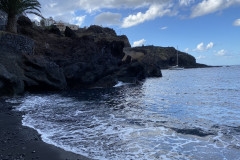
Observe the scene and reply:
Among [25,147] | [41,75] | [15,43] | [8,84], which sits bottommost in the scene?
[25,147]

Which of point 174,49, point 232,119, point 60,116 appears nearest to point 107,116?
point 60,116

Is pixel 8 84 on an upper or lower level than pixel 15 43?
lower

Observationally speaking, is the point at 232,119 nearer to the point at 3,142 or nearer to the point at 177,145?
the point at 177,145

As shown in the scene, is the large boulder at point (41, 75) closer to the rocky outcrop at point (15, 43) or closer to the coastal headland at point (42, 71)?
the coastal headland at point (42, 71)

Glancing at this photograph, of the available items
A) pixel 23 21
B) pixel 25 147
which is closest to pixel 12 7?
pixel 23 21

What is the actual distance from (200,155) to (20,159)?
15.8 ft

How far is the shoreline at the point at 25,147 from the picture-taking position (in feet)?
16.3

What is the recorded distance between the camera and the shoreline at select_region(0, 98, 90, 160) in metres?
4.97

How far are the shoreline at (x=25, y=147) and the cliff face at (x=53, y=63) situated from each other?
8197mm

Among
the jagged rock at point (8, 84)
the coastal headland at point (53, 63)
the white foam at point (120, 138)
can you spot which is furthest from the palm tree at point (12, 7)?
the white foam at point (120, 138)

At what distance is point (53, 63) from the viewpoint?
22.2 m

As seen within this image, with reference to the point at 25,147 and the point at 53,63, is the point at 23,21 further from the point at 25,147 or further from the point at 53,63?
the point at 25,147

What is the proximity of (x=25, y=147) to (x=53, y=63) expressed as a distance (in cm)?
1785

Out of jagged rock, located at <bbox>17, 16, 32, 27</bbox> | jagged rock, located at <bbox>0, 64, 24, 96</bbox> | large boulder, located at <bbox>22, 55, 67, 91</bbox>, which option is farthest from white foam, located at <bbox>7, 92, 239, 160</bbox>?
jagged rock, located at <bbox>17, 16, 32, 27</bbox>
